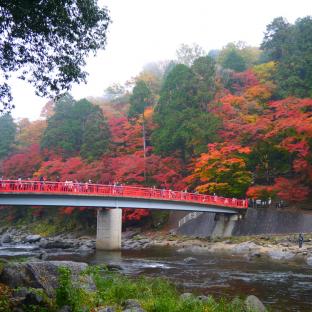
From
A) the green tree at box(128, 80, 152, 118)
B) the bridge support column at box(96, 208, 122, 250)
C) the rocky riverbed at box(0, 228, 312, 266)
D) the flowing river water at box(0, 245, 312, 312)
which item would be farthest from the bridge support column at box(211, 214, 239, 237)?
the green tree at box(128, 80, 152, 118)

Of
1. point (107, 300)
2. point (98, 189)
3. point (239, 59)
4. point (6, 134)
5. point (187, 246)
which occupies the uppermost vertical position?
point (239, 59)

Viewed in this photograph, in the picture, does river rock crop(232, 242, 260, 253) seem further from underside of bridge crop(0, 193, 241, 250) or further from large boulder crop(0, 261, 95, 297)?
large boulder crop(0, 261, 95, 297)

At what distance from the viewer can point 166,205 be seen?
33906mm

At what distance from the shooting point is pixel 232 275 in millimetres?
18766

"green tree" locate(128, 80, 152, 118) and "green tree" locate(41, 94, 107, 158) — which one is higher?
"green tree" locate(128, 80, 152, 118)

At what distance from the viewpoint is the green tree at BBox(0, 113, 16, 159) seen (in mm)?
66188

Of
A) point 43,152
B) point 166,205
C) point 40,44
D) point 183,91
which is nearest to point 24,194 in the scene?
point 166,205

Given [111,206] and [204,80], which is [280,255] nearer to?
[111,206]

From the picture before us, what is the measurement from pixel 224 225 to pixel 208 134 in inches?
377

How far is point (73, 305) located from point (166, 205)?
26.8m

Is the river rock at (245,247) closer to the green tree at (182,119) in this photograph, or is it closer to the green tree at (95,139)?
the green tree at (182,119)

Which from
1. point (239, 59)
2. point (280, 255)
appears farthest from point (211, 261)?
point (239, 59)

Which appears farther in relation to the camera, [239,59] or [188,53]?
[188,53]

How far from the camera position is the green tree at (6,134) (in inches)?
2606
